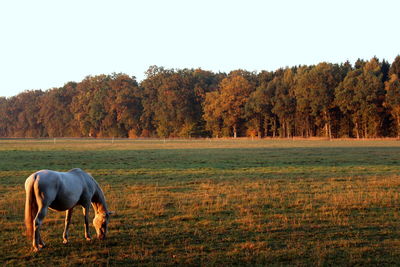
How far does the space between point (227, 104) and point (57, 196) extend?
308ft

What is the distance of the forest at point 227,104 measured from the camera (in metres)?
84.7

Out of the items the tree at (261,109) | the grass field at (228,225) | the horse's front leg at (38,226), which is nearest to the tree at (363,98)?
the tree at (261,109)

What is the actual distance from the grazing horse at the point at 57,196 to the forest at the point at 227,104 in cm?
8072

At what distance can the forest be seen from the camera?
8469 cm

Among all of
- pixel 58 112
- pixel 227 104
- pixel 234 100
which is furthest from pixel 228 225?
pixel 58 112

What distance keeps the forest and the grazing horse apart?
8072cm

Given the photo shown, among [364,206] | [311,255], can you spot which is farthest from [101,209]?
[364,206]

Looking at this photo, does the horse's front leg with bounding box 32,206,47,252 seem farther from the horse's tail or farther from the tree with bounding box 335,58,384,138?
the tree with bounding box 335,58,384,138

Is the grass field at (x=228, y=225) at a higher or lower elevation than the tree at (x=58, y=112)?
lower

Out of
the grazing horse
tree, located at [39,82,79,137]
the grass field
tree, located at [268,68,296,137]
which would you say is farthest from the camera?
tree, located at [39,82,79,137]

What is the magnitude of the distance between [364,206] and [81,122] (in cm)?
12660

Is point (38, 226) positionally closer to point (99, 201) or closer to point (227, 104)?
point (99, 201)

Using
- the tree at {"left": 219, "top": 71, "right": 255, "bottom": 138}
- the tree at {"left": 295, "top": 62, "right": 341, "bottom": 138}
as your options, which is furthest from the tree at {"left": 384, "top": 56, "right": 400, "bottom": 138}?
the tree at {"left": 219, "top": 71, "right": 255, "bottom": 138}

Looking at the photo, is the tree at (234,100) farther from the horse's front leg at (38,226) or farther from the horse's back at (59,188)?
the horse's front leg at (38,226)
